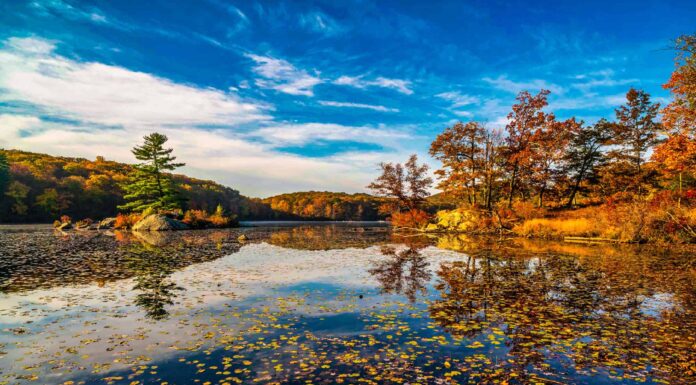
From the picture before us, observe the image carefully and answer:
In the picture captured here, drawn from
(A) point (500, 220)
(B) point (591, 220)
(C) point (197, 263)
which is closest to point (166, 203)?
(C) point (197, 263)

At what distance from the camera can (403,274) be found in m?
17.5

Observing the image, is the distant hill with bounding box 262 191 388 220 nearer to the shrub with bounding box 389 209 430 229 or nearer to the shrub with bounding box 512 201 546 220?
the shrub with bounding box 389 209 430 229

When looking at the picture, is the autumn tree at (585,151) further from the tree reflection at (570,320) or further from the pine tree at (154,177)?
the pine tree at (154,177)

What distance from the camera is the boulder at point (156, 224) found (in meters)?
54.3

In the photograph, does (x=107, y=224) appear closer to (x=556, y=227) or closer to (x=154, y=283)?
(x=154, y=283)

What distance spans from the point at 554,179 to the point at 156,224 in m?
57.8

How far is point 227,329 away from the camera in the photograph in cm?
915

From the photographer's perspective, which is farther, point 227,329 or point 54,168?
point 54,168

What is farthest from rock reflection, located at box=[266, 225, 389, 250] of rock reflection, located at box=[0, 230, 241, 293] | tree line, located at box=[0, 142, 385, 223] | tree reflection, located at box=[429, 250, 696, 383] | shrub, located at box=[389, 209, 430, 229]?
tree line, located at box=[0, 142, 385, 223]

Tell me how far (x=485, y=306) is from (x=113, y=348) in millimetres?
10016

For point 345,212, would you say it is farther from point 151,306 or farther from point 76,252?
point 151,306

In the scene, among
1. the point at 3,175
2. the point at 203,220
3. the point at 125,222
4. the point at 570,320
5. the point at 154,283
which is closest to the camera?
the point at 570,320

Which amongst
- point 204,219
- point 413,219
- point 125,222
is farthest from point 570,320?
point 125,222

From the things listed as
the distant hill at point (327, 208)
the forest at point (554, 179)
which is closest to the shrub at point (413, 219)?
the forest at point (554, 179)
